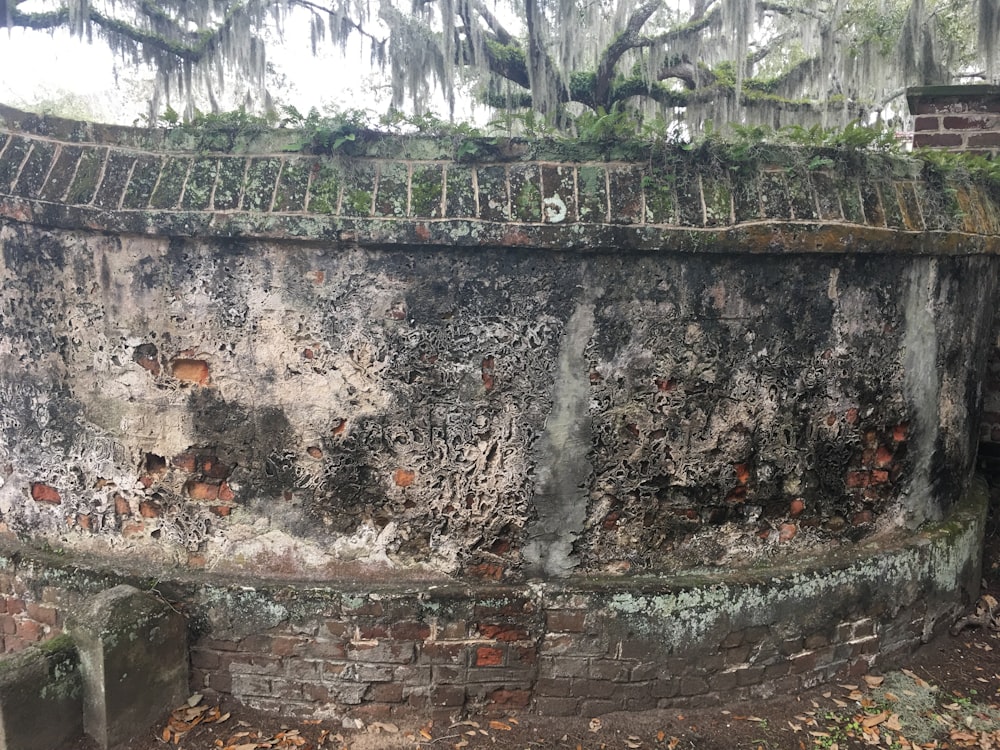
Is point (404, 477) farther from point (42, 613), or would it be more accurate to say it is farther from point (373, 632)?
point (42, 613)

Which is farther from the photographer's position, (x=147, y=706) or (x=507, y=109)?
(x=507, y=109)

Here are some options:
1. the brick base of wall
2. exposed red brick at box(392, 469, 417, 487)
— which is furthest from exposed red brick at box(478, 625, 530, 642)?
exposed red brick at box(392, 469, 417, 487)

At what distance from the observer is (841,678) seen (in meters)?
3.93

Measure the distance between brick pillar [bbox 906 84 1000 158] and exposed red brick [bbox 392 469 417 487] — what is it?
4.35 meters

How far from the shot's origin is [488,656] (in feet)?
11.5

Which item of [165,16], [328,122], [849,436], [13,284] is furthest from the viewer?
[165,16]

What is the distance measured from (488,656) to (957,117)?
4841 millimetres

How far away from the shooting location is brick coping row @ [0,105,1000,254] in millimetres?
3172

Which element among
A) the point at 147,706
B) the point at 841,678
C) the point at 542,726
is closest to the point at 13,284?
the point at 147,706

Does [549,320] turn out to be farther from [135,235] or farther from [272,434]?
[135,235]

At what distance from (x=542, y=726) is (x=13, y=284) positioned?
127 inches

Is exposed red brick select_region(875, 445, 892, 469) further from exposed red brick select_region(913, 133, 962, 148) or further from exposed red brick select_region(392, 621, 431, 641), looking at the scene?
exposed red brick select_region(913, 133, 962, 148)

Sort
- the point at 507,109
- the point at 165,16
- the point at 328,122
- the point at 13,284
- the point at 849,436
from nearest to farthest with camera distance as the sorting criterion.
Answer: the point at 328,122, the point at 13,284, the point at 849,436, the point at 165,16, the point at 507,109

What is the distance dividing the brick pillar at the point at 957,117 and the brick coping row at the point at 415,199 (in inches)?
100
